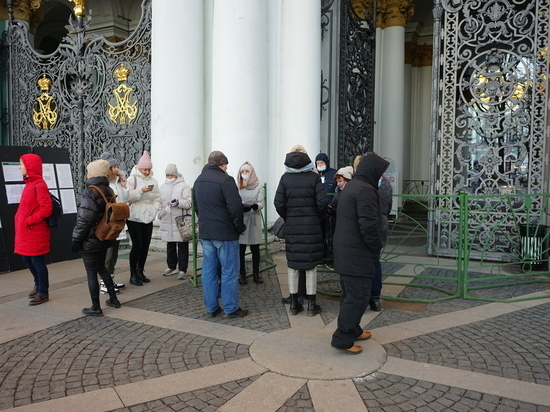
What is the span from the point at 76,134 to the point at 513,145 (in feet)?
29.7

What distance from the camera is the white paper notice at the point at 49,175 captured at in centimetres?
781

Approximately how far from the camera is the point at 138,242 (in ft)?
21.3

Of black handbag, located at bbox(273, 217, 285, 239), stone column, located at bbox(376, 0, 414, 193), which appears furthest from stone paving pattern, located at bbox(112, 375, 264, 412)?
A: stone column, located at bbox(376, 0, 414, 193)

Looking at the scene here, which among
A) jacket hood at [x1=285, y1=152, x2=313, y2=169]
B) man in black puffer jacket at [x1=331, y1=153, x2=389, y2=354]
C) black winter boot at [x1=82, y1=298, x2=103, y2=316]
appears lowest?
black winter boot at [x1=82, y1=298, x2=103, y2=316]

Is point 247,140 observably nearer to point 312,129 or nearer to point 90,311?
point 312,129

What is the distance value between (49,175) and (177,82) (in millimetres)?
2629

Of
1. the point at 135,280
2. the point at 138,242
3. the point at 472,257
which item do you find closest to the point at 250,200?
the point at 138,242

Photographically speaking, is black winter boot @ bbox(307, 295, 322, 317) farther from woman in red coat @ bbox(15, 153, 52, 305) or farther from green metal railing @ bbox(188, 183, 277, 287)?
woman in red coat @ bbox(15, 153, 52, 305)

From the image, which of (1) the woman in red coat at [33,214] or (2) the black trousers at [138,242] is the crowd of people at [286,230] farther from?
(2) the black trousers at [138,242]

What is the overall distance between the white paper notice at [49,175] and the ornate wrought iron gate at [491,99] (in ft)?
21.1

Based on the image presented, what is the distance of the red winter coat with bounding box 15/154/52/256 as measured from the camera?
543 cm

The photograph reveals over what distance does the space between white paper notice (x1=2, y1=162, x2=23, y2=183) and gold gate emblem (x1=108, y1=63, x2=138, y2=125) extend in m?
3.21

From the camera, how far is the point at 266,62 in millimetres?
8523

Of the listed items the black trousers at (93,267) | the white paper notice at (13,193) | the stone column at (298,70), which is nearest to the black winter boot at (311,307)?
the black trousers at (93,267)
